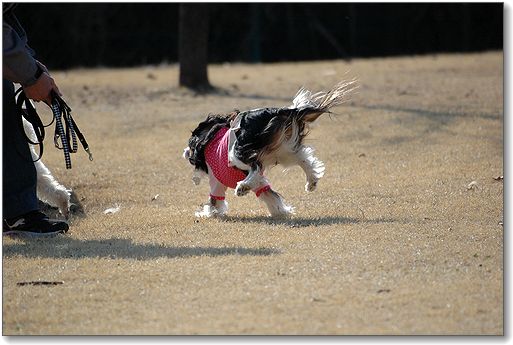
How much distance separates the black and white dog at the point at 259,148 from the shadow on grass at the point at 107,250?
696 mm

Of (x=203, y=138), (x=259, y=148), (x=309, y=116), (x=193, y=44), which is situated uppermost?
(x=309, y=116)

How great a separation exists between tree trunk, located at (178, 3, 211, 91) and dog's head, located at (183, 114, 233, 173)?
623cm

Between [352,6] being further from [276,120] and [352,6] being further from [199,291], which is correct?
[199,291]

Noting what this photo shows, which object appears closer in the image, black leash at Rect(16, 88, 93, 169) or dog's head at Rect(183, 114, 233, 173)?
black leash at Rect(16, 88, 93, 169)

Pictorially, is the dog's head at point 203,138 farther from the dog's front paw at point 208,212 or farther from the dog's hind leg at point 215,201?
the dog's front paw at point 208,212

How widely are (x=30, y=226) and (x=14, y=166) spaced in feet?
1.34

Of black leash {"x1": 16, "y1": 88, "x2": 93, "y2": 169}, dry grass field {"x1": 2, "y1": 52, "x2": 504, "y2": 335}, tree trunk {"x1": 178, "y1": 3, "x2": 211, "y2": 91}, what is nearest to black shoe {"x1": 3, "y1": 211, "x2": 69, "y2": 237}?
dry grass field {"x1": 2, "y1": 52, "x2": 504, "y2": 335}

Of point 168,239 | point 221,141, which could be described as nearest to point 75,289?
point 168,239

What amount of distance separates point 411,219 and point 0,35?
9.42 feet

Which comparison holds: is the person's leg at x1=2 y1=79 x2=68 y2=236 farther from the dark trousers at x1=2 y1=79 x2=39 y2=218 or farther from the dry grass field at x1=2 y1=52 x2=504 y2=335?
the dry grass field at x1=2 y1=52 x2=504 y2=335

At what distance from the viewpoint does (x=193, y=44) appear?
12352 mm

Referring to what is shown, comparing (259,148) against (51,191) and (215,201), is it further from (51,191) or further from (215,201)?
(51,191)

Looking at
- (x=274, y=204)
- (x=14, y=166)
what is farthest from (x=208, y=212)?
(x=14, y=166)

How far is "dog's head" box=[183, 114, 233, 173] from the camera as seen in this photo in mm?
6133
